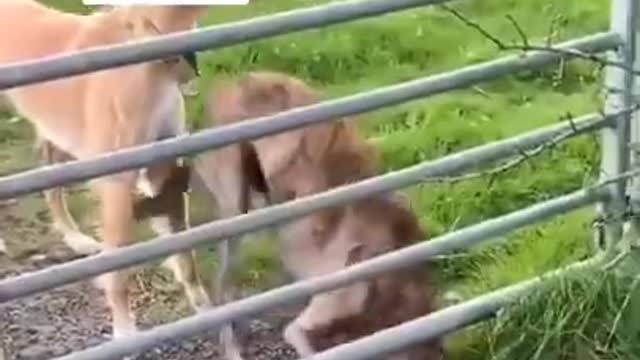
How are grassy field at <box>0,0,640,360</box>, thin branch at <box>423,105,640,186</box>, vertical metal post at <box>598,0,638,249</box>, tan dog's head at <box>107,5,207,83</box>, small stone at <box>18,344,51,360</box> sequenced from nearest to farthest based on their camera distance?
thin branch at <box>423,105,640,186</box>, grassy field at <box>0,0,640,360</box>, vertical metal post at <box>598,0,638,249</box>, tan dog's head at <box>107,5,207,83</box>, small stone at <box>18,344,51,360</box>

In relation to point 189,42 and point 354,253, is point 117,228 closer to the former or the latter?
point 354,253

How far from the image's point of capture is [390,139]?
6.22 metres

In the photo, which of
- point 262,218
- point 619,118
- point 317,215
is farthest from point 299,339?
point 619,118

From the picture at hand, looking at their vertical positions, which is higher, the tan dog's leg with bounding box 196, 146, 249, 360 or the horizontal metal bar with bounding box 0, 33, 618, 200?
the horizontal metal bar with bounding box 0, 33, 618, 200

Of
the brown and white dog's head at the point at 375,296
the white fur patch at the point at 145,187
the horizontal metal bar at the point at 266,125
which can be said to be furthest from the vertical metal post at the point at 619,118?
the white fur patch at the point at 145,187

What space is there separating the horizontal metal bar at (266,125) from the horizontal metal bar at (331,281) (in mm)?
384

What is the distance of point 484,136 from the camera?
20.7 feet

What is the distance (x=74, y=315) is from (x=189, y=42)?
1864 mm

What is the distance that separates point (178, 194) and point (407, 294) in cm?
96

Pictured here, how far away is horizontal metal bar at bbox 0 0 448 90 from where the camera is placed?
129 inches

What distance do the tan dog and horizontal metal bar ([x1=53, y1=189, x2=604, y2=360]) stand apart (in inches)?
33.7

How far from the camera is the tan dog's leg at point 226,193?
4922 mm

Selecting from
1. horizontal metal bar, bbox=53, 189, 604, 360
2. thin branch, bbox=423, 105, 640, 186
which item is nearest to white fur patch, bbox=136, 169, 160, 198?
horizontal metal bar, bbox=53, 189, 604, 360

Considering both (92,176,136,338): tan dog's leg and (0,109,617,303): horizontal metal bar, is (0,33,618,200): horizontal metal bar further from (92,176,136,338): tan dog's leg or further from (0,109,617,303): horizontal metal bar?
(92,176,136,338): tan dog's leg
